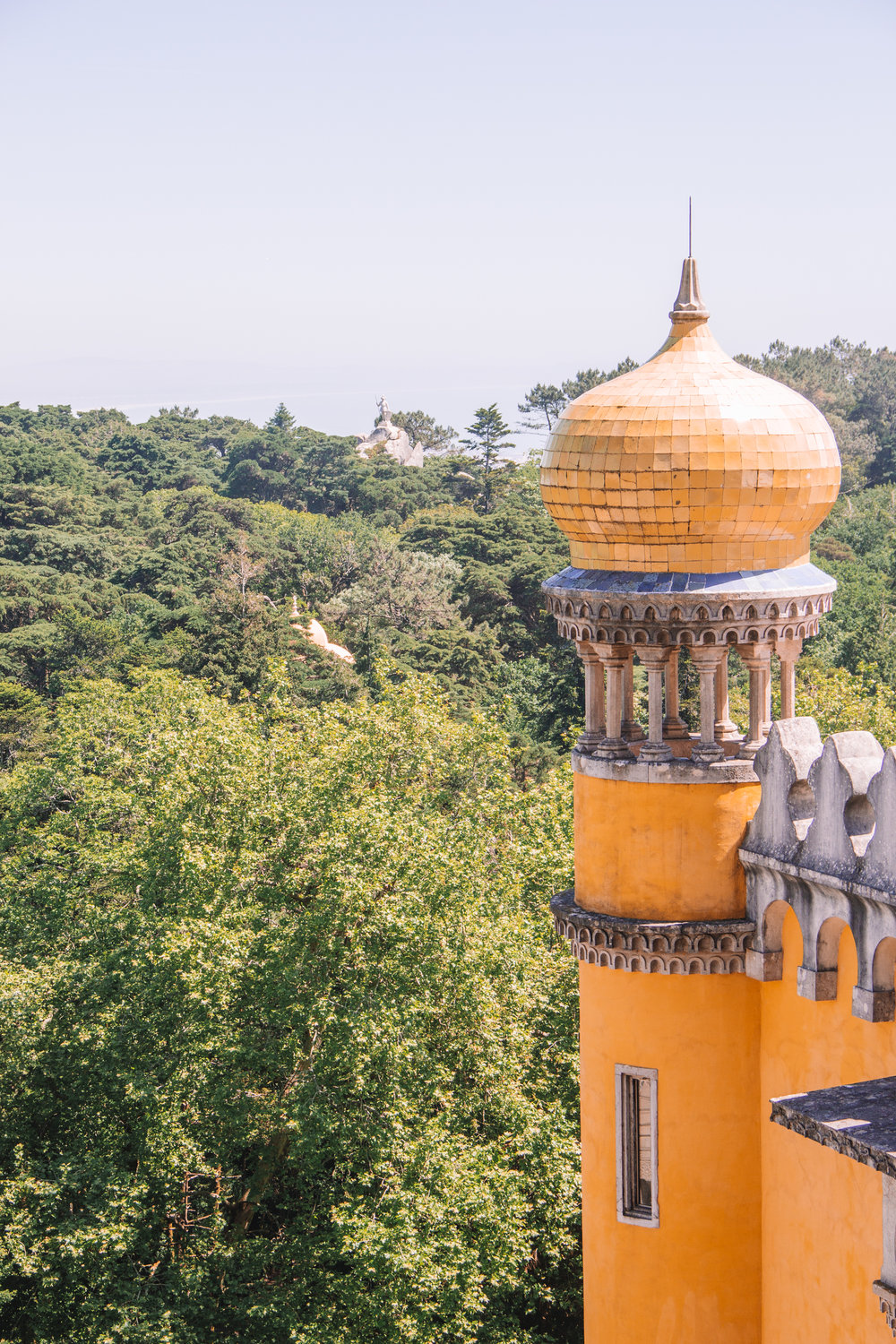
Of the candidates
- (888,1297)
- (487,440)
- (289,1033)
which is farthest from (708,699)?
(487,440)

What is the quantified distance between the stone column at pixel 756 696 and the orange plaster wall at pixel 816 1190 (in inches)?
52.8

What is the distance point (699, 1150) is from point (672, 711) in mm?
3558

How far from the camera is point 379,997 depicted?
21031 mm

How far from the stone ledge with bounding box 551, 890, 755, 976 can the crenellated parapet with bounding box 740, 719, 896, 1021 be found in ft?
0.52

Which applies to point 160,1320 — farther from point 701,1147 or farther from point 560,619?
point 560,619

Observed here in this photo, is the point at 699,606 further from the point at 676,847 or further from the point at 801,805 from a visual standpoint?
the point at 676,847

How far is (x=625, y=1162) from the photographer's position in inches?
486

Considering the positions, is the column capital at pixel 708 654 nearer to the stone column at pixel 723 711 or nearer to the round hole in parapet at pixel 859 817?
the stone column at pixel 723 711

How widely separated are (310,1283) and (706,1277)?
383 inches

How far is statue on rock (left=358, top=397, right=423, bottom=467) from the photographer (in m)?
152

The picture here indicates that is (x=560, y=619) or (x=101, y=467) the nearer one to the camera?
(x=560, y=619)

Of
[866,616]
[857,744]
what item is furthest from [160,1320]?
[866,616]

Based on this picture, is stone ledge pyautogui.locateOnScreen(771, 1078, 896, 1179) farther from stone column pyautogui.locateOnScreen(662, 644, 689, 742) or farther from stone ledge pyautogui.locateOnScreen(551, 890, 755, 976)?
stone column pyautogui.locateOnScreen(662, 644, 689, 742)

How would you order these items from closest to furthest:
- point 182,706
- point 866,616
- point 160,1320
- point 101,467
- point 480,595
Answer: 1. point 160,1320
2. point 182,706
3. point 866,616
4. point 480,595
5. point 101,467
